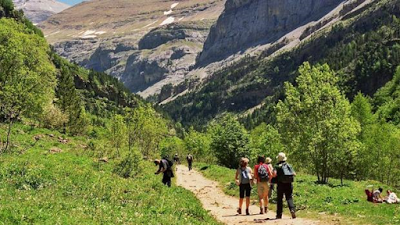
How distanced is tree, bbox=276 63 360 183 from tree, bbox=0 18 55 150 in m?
23.3

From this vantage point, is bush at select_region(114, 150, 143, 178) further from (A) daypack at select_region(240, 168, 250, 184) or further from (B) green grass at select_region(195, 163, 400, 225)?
(A) daypack at select_region(240, 168, 250, 184)

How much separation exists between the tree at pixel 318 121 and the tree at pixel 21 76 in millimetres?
23258

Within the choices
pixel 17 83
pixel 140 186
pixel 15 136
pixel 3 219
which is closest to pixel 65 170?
pixel 140 186

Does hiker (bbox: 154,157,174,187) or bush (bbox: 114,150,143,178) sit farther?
bush (bbox: 114,150,143,178)

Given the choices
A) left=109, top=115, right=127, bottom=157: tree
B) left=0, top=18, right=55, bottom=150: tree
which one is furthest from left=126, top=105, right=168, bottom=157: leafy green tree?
left=0, top=18, right=55, bottom=150: tree

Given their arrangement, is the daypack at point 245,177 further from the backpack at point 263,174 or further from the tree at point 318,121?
the tree at point 318,121

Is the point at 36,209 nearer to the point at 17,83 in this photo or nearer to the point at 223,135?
the point at 17,83

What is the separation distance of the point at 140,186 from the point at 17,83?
18489 mm

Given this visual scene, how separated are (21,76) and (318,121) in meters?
27.6

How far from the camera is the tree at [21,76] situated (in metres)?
31.7

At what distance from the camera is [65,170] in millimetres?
21328

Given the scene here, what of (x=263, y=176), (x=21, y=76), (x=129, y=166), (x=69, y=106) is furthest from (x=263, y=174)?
(x=69, y=106)

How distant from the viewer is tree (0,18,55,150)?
31672 millimetres

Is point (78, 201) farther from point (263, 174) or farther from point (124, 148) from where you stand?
point (124, 148)
